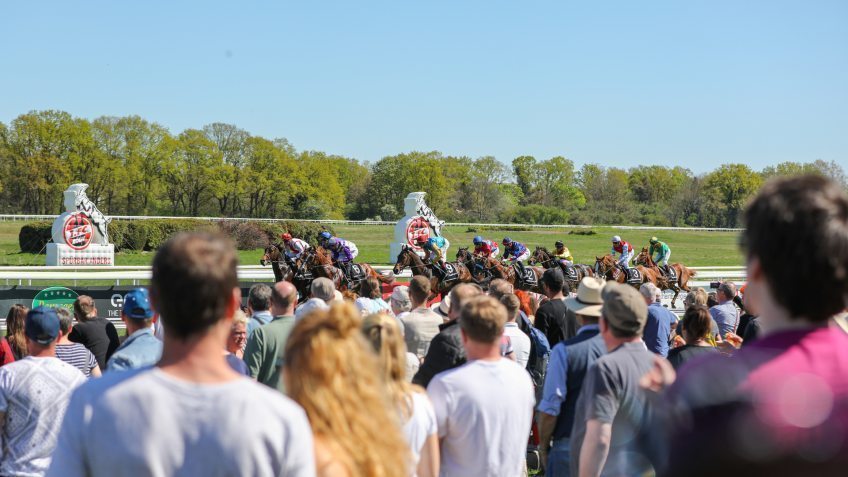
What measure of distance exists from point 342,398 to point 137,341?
2265 mm

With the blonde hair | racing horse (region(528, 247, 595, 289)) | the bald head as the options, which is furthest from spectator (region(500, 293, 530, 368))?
racing horse (region(528, 247, 595, 289))

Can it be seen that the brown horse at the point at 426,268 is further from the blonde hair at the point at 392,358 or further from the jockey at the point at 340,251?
the blonde hair at the point at 392,358

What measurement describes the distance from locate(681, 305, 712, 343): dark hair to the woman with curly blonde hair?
3167 mm

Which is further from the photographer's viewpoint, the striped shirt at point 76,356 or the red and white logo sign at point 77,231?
the red and white logo sign at point 77,231

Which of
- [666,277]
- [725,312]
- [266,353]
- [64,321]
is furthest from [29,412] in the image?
[666,277]

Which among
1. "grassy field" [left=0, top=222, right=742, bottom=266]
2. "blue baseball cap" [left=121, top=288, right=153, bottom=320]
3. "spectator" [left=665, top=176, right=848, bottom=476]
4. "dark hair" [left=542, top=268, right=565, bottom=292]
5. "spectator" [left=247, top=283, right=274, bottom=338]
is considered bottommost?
A: "grassy field" [left=0, top=222, right=742, bottom=266]

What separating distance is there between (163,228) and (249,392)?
117ft

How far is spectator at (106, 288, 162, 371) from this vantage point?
13.9 ft

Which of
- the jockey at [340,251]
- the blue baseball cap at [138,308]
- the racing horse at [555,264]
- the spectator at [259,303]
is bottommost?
the racing horse at [555,264]

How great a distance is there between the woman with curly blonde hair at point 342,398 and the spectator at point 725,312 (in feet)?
21.7

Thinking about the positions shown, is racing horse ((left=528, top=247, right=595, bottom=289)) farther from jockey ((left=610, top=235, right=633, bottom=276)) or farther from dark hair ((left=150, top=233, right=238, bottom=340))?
dark hair ((left=150, top=233, right=238, bottom=340))

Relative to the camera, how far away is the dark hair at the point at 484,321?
3904 mm

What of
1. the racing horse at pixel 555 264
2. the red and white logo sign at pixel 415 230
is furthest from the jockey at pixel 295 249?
the red and white logo sign at pixel 415 230

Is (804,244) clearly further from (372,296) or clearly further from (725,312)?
(725,312)
